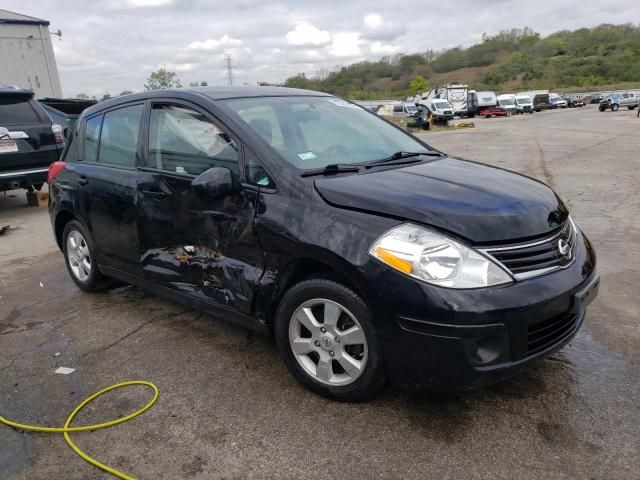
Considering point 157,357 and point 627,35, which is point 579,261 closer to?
point 157,357

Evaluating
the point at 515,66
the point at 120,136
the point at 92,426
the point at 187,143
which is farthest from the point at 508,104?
the point at 515,66

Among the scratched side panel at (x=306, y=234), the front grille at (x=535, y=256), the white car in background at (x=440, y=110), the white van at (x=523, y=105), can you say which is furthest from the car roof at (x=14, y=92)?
the white van at (x=523, y=105)

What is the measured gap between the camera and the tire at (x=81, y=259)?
458 cm

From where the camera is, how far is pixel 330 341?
9.12ft

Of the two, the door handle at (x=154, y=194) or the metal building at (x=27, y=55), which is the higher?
the metal building at (x=27, y=55)

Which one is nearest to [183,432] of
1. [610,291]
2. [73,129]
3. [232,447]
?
[232,447]

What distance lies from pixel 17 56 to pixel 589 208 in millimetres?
23494

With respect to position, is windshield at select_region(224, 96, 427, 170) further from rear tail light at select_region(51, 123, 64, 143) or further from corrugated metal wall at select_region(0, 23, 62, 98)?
corrugated metal wall at select_region(0, 23, 62, 98)

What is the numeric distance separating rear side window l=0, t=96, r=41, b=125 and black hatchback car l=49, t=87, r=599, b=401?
5.01 metres

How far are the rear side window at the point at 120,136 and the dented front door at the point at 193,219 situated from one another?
9.3 inches

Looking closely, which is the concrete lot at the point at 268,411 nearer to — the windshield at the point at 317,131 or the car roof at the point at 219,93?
the windshield at the point at 317,131

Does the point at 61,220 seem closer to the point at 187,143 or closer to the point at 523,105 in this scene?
the point at 187,143

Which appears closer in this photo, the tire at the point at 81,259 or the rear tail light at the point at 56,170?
the tire at the point at 81,259

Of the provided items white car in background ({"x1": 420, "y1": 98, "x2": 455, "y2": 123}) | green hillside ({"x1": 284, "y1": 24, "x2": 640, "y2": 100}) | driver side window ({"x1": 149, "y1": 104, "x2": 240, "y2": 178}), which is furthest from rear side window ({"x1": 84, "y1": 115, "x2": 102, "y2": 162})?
green hillside ({"x1": 284, "y1": 24, "x2": 640, "y2": 100})
